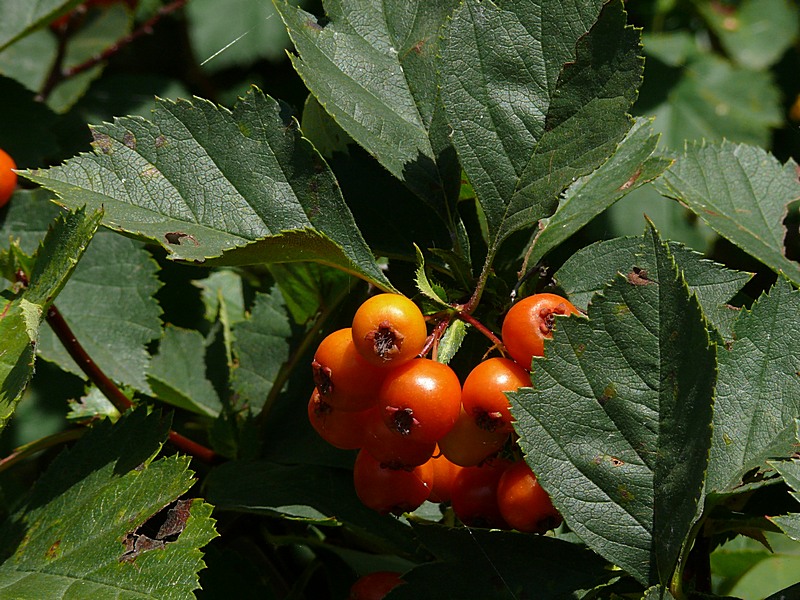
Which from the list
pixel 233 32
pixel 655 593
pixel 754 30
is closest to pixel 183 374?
pixel 655 593

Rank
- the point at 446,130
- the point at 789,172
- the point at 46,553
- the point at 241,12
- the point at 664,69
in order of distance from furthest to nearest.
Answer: the point at 664,69 < the point at 241,12 < the point at 789,172 < the point at 446,130 < the point at 46,553

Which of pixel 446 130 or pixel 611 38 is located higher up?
pixel 611 38

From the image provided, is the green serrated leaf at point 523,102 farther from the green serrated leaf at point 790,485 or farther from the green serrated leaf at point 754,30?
the green serrated leaf at point 754,30

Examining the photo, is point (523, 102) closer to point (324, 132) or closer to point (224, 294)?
point (324, 132)

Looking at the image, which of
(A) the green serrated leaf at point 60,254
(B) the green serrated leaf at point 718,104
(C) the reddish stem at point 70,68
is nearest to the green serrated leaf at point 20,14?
(C) the reddish stem at point 70,68

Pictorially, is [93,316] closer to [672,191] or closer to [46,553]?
[46,553]

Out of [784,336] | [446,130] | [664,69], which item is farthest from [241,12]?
[784,336]
